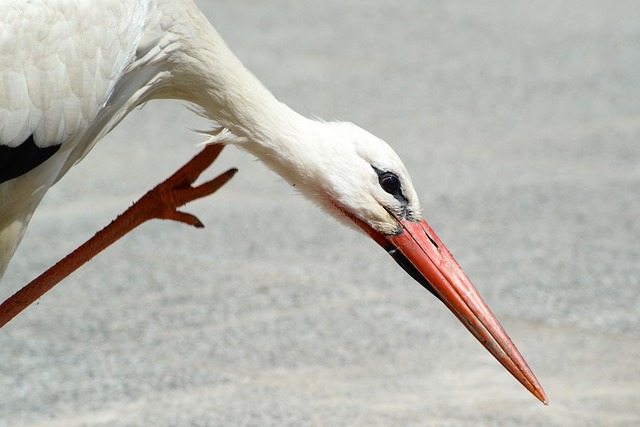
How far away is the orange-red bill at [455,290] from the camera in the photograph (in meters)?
4.32

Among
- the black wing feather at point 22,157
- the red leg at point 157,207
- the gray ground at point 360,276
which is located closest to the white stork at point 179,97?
the black wing feather at point 22,157

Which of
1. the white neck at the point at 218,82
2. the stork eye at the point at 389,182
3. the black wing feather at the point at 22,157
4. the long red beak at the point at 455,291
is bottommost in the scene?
the black wing feather at the point at 22,157

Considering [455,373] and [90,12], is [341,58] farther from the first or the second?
[90,12]

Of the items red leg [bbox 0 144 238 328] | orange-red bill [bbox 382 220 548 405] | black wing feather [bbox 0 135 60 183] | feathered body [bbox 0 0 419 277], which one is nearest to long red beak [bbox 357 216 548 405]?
orange-red bill [bbox 382 220 548 405]

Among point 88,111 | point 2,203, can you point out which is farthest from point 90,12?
point 2,203

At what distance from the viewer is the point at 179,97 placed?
4.52 m

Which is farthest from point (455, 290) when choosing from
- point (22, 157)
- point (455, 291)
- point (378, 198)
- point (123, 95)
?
point (22, 157)

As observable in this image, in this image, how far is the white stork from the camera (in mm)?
4078

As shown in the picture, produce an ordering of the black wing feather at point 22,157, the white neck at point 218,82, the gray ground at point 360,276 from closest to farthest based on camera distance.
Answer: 1. the black wing feather at point 22,157
2. the white neck at point 218,82
3. the gray ground at point 360,276

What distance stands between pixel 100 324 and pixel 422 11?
32.1 feet

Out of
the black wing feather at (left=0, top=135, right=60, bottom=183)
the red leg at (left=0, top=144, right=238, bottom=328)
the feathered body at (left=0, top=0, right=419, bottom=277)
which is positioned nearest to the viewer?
the feathered body at (left=0, top=0, right=419, bottom=277)

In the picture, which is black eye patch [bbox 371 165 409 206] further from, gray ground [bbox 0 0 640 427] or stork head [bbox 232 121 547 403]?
gray ground [bbox 0 0 640 427]

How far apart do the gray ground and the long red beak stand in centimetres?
97

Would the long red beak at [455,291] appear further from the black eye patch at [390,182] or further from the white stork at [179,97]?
the black eye patch at [390,182]
